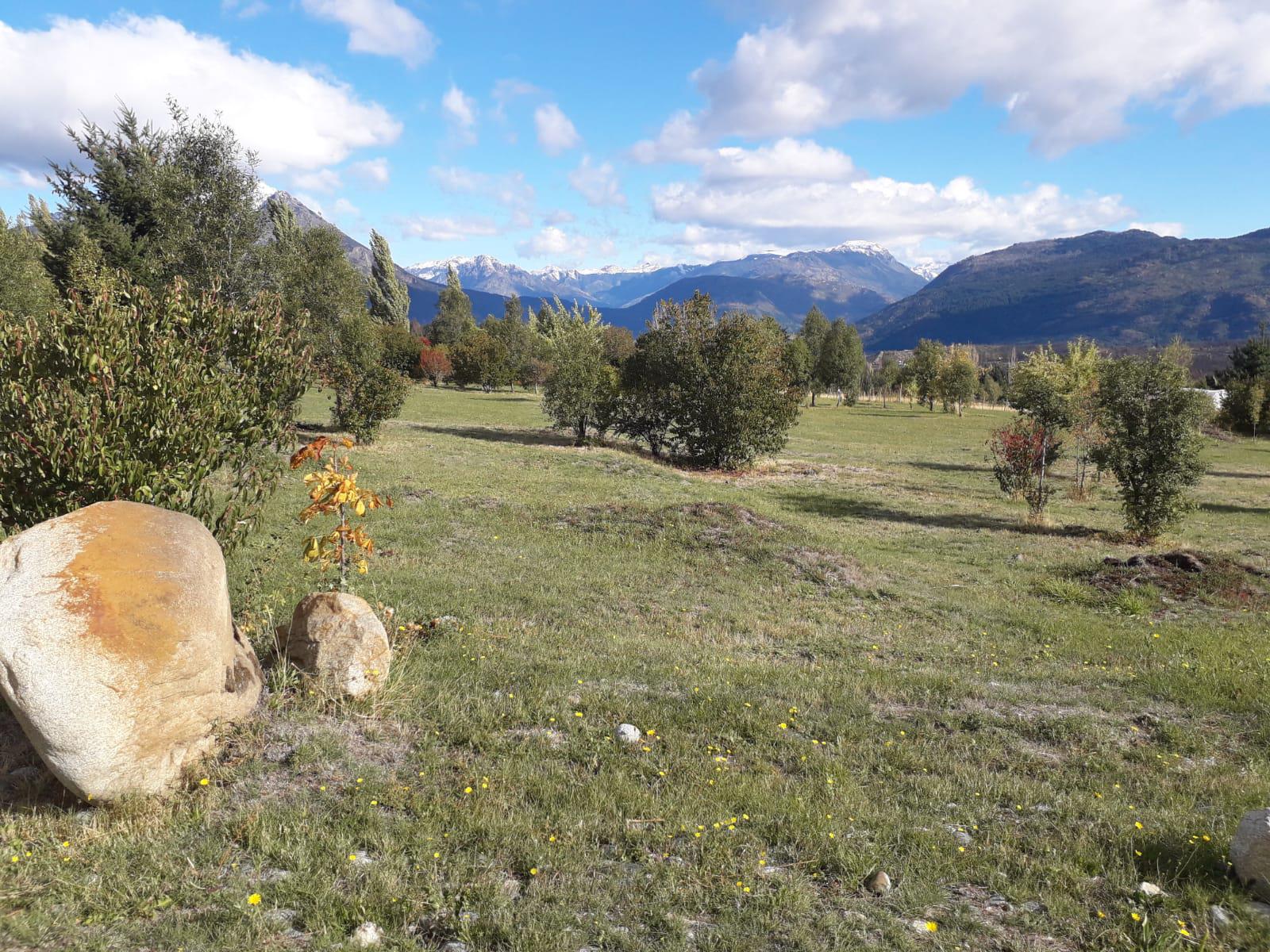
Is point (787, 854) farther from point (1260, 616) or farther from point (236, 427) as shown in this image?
point (1260, 616)

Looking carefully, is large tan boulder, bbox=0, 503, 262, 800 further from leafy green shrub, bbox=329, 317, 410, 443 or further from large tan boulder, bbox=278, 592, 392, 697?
leafy green shrub, bbox=329, 317, 410, 443

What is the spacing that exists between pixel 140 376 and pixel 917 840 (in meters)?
7.89

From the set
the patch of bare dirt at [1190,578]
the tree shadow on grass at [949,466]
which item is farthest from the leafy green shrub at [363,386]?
the tree shadow on grass at [949,466]

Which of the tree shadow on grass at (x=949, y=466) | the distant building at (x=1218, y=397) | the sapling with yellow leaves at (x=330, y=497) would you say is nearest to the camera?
the sapling with yellow leaves at (x=330, y=497)

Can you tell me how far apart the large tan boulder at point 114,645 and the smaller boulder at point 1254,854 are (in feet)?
24.7

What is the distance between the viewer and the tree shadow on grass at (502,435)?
1396 inches

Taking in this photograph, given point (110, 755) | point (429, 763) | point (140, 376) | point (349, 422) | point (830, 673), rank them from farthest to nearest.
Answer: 1. point (349, 422)
2. point (830, 673)
3. point (140, 376)
4. point (429, 763)
5. point (110, 755)

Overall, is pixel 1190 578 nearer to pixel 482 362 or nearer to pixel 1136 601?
pixel 1136 601

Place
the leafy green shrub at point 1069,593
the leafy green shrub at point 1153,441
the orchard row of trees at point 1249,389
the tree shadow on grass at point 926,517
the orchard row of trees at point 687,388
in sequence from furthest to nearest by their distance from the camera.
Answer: the orchard row of trees at point 1249,389, the orchard row of trees at point 687,388, the tree shadow on grass at point 926,517, the leafy green shrub at point 1153,441, the leafy green shrub at point 1069,593

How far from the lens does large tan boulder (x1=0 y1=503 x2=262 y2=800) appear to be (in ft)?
15.4

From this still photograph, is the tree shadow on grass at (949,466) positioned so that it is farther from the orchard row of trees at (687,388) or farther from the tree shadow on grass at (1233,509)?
the orchard row of trees at (687,388)

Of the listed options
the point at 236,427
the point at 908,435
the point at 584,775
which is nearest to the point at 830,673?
the point at 584,775

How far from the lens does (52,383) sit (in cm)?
636

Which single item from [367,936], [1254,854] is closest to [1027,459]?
[1254,854]
